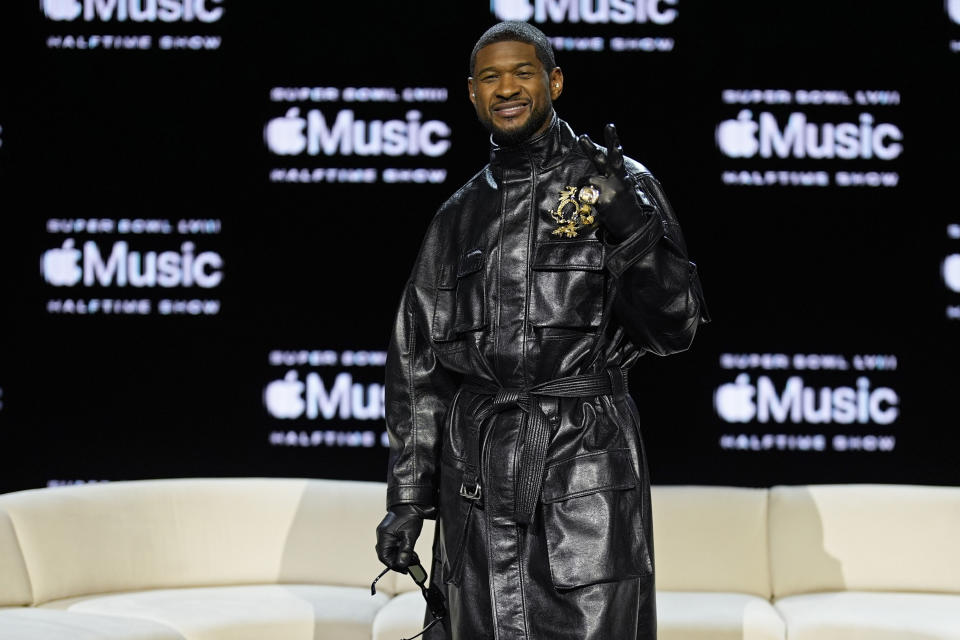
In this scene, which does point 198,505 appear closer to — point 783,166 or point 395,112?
point 395,112

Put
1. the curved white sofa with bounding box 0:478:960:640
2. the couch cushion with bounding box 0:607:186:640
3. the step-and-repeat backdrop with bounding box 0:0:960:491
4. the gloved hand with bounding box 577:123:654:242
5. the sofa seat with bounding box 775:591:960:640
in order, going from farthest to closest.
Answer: the step-and-repeat backdrop with bounding box 0:0:960:491 < the curved white sofa with bounding box 0:478:960:640 < the sofa seat with bounding box 775:591:960:640 < the couch cushion with bounding box 0:607:186:640 < the gloved hand with bounding box 577:123:654:242

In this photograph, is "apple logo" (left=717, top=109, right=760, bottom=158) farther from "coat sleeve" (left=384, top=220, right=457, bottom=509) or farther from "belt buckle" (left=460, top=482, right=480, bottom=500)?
"belt buckle" (left=460, top=482, right=480, bottom=500)

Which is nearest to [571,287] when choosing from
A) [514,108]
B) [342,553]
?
[514,108]

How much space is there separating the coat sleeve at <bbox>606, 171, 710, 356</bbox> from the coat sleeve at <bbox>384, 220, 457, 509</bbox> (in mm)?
502

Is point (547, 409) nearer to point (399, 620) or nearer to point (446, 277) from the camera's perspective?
point (446, 277)

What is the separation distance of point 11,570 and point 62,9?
7.33 ft

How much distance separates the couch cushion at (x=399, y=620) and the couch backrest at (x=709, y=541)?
0.96 metres

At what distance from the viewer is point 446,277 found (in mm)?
2562

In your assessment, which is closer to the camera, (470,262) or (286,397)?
(470,262)

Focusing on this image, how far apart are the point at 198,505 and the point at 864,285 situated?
8.97 feet

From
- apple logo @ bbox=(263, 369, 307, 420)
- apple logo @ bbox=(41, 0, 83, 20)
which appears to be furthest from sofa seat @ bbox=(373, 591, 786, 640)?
apple logo @ bbox=(41, 0, 83, 20)

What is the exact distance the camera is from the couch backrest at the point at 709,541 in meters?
4.27

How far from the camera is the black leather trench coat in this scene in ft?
7.34

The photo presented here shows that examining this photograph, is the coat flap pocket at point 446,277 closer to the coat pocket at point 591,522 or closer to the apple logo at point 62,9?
the coat pocket at point 591,522
